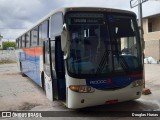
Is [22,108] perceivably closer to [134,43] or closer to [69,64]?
[69,64]

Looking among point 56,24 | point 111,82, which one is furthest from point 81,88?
point 56,24

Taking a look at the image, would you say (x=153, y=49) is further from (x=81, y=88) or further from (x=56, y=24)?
(x=81, y=88)

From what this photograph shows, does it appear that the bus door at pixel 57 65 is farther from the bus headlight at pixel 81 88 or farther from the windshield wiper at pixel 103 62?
the windshield wiper at pixel 103 62

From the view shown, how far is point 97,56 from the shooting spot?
677 cm

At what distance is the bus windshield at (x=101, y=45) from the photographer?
661 cm

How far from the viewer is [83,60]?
661cm

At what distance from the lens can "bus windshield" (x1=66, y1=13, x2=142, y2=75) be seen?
21.7 ft

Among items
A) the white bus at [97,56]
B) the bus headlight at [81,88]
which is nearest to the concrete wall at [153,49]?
the white bus at [97,56]

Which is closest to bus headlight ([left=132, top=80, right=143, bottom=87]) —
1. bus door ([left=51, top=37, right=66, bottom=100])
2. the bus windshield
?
the bus windshield

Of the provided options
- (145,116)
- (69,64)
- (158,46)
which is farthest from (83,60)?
(158,46)

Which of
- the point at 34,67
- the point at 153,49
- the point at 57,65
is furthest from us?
the point at 153,49

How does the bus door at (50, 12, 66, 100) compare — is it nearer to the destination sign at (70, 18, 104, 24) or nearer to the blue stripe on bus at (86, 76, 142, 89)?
the destination sign at (70, 18, 104, 24)

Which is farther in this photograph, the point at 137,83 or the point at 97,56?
the point at 137,83

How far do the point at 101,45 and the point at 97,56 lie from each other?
0.34m
